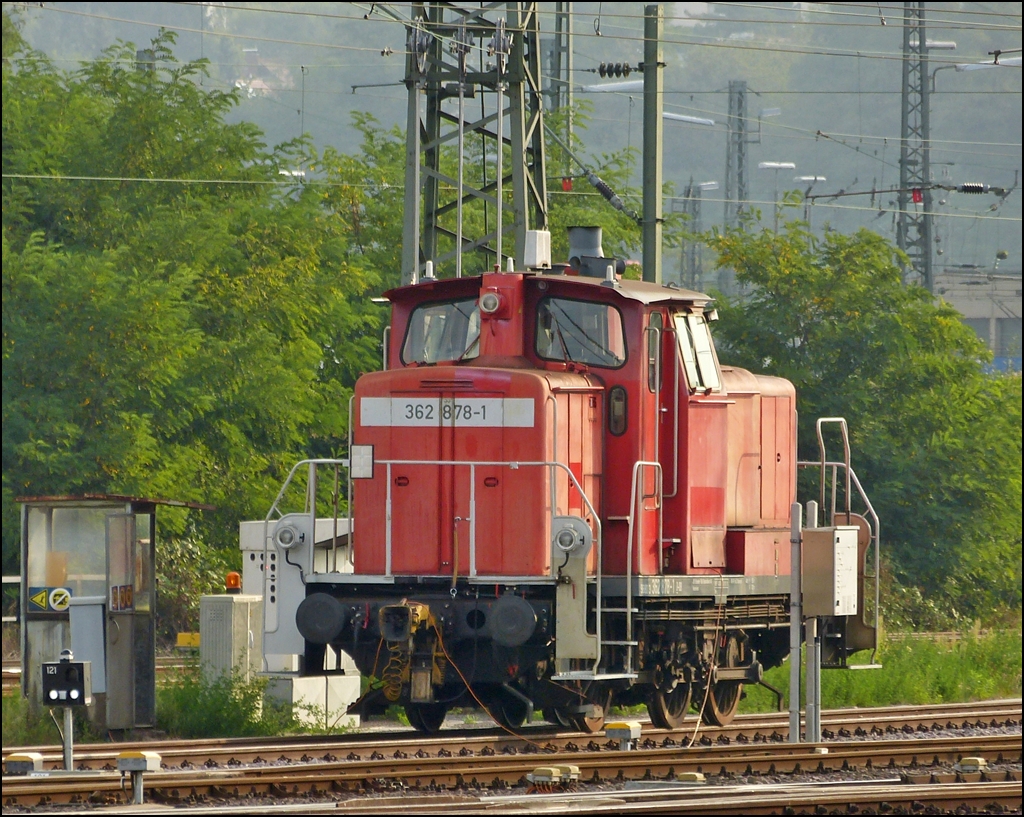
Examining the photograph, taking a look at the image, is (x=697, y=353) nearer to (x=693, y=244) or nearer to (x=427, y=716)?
(x=427, y=716)

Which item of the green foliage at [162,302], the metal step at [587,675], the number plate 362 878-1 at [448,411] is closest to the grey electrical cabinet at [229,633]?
the number plate 362 878-1 at [448,411]

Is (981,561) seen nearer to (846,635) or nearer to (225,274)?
(225,274)

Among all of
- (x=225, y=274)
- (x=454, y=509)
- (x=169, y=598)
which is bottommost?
(x=169, y=598)

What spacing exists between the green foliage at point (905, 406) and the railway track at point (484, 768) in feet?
56.3

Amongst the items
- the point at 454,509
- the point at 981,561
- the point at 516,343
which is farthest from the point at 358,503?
the point at 981,561

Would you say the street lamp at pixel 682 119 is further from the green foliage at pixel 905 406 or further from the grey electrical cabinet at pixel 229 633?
the grey electrical cabinet at pixel 229 633

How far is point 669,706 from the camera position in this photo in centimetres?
1362

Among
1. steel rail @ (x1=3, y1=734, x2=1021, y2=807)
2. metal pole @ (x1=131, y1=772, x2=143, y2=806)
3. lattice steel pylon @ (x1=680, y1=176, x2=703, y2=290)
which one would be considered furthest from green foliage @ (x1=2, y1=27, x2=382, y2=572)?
metal pole @ (x1=131, y1=772, x2=143, y2=806)

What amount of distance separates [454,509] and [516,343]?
1.42 metres

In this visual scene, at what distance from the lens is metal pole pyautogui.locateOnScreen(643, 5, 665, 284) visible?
64.0 ft

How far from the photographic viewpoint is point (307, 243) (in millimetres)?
27672

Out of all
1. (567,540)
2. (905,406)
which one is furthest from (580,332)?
(905,406)

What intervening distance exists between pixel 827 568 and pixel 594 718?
7.19 ft

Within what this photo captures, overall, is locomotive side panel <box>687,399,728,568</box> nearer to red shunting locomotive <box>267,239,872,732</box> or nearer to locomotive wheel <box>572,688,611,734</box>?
red shunting locomotive <box>267,239,872,732</box>
